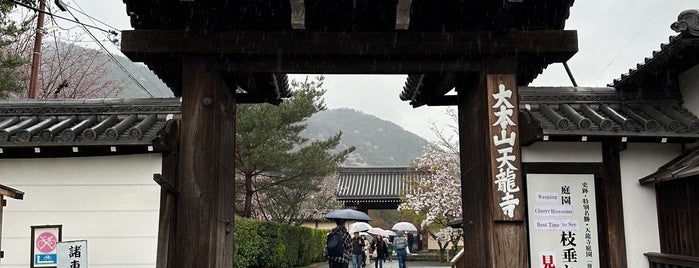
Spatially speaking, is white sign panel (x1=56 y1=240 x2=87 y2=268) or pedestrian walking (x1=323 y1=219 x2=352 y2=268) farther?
pedestrian walking (x1=323 y1=219 x2=352 y2=268)

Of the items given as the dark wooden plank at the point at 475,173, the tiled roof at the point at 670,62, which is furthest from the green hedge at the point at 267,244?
the tiled roof at the point at 670,62

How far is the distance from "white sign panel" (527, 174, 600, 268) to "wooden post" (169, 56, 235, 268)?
4.14 meters

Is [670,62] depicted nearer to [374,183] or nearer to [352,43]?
[352,43]

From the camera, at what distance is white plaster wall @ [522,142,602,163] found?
809 cm

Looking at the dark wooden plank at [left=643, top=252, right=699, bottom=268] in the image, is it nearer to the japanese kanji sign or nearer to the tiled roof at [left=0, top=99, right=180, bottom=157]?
the tiled roof at [left=0, top=99, right=180, bottom=157]

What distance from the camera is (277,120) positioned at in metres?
18.9

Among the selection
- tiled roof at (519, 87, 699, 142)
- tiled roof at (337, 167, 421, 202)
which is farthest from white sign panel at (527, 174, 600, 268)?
tiled roof at (337, 167, 421, 202)

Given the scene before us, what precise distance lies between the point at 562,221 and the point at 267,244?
11039mm

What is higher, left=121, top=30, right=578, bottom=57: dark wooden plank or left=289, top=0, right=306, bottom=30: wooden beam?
left=289, top=0, right=306, bottom=30: wooden beam

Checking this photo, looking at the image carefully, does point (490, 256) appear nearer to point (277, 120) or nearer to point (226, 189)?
point (226, 189)

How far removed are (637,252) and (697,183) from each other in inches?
55.0

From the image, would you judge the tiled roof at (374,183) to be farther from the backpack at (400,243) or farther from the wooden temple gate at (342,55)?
the wooden temple gate at (342,55)

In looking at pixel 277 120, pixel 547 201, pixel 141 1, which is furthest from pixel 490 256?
pixel 277 120

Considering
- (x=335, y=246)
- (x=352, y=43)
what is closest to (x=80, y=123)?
(x=352, y=43)
